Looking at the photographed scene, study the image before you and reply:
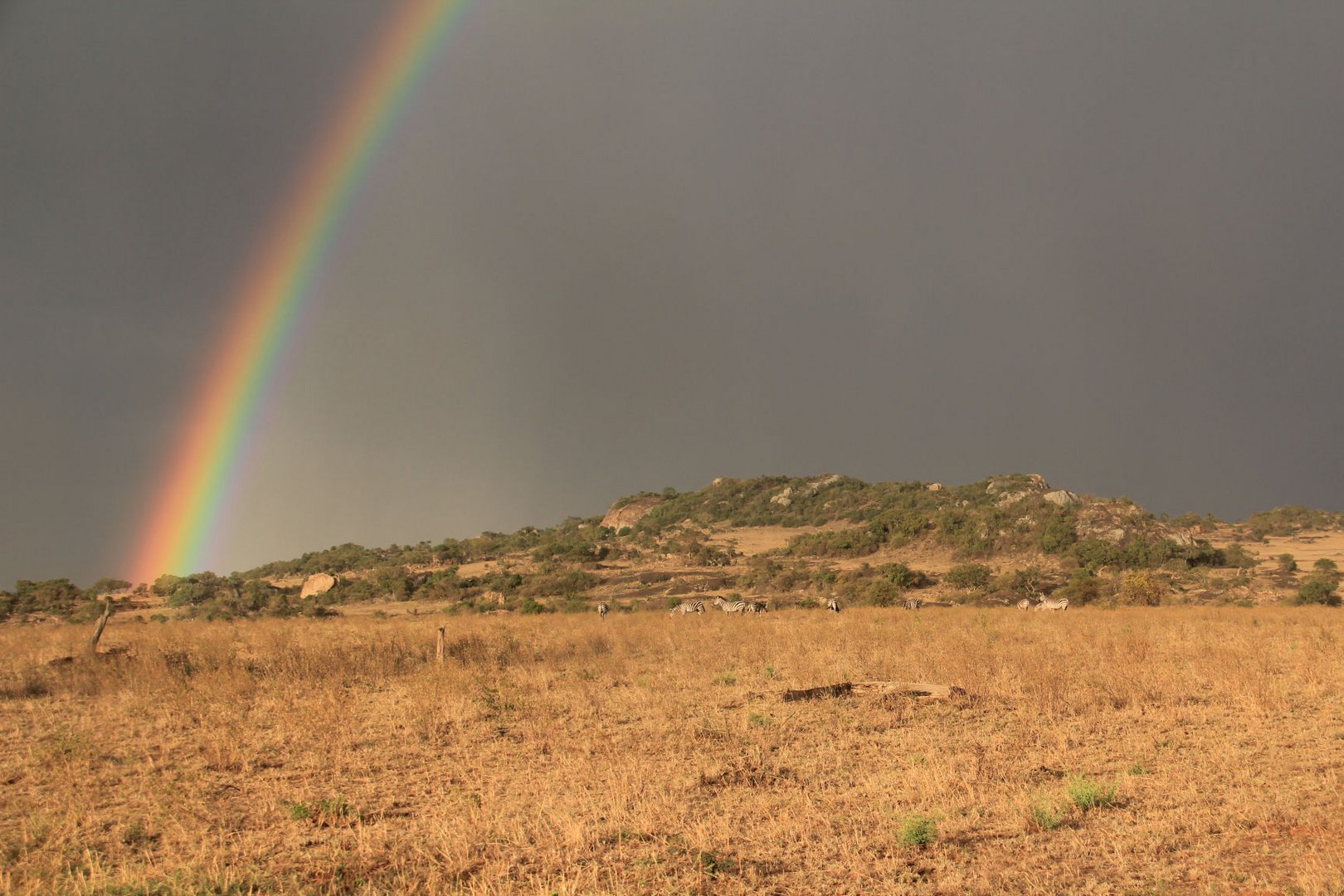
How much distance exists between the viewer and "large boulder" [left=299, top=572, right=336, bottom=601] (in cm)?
5391

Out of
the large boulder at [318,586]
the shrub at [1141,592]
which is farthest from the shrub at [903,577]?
the large boulder at [318,586]

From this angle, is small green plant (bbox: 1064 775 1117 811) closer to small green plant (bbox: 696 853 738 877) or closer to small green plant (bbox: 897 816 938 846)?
small green plant (bbox: 897 816 938 846)

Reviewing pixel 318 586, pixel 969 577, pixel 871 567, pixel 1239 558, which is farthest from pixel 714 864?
pixel 1239 558

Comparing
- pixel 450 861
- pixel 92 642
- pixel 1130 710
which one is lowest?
pixel 1130 710

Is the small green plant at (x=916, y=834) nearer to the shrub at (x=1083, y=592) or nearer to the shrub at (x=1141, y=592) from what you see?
the shrub at (x=1141, y=592)

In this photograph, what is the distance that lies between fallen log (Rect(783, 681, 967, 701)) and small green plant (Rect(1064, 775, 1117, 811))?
207 inches

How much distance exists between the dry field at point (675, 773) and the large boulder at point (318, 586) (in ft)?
125

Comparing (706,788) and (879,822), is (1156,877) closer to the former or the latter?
(879,822)

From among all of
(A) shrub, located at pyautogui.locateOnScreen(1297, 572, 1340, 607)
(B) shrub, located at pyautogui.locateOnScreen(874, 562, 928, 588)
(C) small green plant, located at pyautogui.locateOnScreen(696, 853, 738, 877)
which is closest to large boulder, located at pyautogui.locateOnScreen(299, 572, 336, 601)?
(B) shrub, located at pyautogui.locateOnScreen(874, 562, 928, 588)

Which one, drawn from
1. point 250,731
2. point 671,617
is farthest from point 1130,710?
point 671,617

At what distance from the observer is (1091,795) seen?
7.05 meters

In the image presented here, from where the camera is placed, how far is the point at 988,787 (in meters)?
7.76

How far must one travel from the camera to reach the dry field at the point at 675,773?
5832 millimetres

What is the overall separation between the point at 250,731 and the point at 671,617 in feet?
61.1
